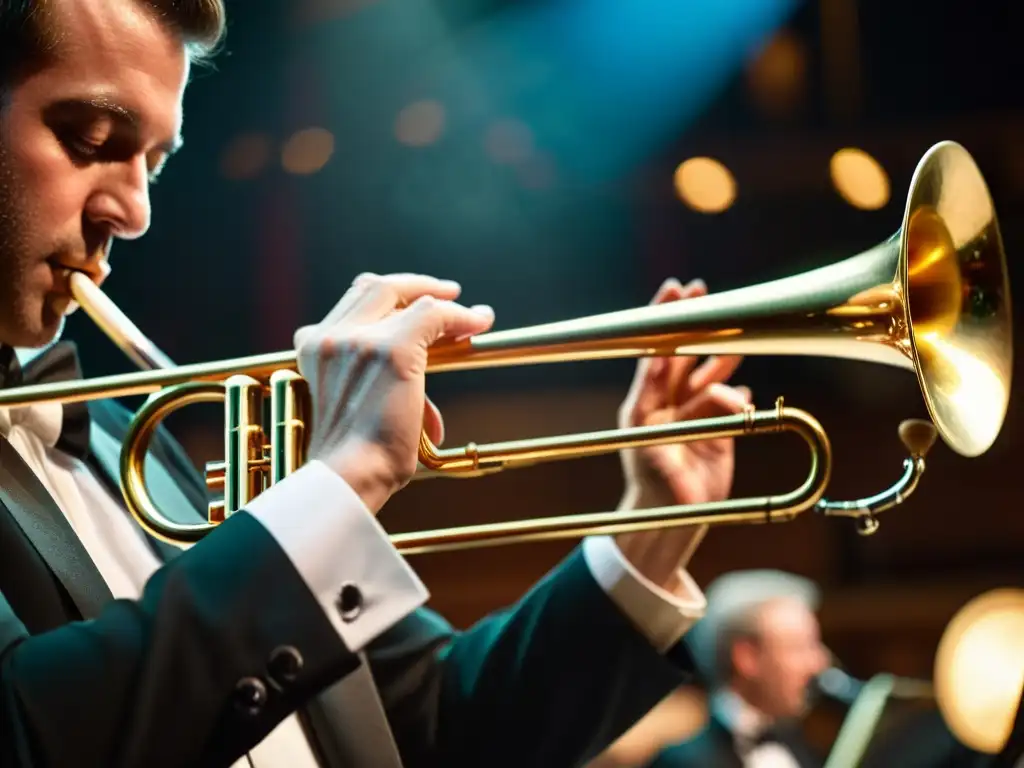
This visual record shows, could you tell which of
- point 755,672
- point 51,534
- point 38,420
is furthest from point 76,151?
point 755,672

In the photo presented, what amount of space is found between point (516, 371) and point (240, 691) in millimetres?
4001

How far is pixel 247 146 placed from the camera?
3.95 metres

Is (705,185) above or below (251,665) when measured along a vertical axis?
above

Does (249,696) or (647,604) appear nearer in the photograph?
(249,696)

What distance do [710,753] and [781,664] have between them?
49 cm

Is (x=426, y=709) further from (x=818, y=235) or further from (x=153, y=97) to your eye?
(x=818, y=235)

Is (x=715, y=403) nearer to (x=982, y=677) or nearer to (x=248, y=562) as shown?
(x=248, y=562)

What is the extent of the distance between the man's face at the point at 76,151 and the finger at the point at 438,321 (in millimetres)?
501

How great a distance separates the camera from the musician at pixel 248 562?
1217 mm

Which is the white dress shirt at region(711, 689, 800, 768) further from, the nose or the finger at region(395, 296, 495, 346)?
the nose

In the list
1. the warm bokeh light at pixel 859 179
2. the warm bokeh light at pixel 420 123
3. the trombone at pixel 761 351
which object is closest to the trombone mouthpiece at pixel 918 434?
the trombone at pixel 761 351

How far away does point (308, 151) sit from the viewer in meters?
4.18

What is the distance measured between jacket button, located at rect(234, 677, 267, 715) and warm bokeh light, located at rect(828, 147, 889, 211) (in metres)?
4.22

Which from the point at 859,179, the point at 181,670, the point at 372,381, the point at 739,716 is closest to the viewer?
the point at 181,670
